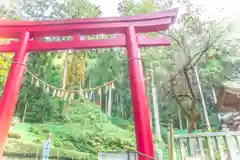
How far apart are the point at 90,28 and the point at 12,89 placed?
1.11 metres

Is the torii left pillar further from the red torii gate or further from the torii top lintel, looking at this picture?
the torii top lintel

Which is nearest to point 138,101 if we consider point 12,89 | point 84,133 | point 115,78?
point 12,89

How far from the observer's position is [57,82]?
5.12m

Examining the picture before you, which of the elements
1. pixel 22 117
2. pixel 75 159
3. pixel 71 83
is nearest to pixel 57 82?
pixel 71 83

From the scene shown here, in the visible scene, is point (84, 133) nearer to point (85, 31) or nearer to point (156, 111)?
point (156, 111)

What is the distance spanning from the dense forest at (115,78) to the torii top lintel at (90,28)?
174 centimetres

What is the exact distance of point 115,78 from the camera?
15.8ft

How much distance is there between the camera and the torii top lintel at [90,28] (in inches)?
97.7

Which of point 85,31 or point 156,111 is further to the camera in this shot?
point 156,111

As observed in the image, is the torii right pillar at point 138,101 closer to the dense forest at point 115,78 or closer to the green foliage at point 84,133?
the dense forest at point 115,78

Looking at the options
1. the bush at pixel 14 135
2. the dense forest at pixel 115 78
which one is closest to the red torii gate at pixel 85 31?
the dense forest at pixel 115 78

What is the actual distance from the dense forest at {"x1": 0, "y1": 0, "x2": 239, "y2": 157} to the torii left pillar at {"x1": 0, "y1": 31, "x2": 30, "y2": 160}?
189cm

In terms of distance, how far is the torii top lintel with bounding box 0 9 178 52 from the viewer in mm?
2480

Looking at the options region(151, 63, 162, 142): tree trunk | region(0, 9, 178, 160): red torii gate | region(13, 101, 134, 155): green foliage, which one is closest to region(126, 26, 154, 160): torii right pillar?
region(0, 9, 178, 160): red torii gate
